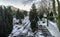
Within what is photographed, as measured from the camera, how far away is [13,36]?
580cm

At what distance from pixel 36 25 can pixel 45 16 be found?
1048 mm

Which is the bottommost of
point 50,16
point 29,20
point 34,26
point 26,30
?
point 26,30

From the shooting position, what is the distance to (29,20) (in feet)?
22.1

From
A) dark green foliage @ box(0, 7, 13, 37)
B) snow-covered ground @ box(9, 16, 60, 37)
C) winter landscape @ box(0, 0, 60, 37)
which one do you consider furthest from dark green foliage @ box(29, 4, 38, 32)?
dark green foliage @ box(0, 7, 13, 37)

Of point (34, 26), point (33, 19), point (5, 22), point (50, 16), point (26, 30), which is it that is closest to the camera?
point (5, 22)

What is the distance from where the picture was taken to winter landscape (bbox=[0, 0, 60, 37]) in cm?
535

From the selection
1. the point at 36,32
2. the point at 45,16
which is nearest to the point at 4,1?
the point at 45,16

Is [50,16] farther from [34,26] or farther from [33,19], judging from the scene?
[34,26]

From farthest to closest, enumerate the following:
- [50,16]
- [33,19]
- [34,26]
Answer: [50,16]
[33,19]
[34,26]

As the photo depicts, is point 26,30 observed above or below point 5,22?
below

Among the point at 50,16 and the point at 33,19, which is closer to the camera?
the point at 33,19

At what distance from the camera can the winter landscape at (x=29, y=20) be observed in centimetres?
535

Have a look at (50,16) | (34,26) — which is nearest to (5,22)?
(34,26)

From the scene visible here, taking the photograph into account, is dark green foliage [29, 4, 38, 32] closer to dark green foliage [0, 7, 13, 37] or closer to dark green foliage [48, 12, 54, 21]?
dark green foliage [48, 12, 54, 21]
